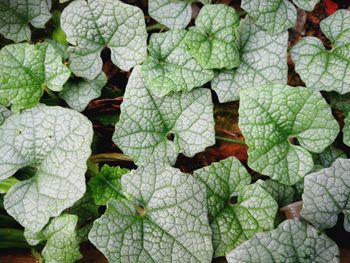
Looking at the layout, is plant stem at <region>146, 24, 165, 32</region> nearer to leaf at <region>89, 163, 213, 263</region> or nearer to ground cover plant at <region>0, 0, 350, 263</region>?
ground cover plant at <region>0, 0, 350, 263</region>

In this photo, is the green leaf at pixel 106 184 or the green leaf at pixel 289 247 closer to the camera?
the green leaf at pixel 289 247

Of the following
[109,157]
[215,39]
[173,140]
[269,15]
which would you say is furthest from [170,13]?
[109,157]

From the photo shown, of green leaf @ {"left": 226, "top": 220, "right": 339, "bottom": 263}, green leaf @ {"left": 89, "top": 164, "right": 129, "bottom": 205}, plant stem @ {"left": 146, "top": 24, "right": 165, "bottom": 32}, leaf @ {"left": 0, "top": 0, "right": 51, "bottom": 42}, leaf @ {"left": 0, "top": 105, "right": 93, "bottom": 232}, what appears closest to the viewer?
green leaf @ {"left": 226, "top": 220, "right": 339, "bottom": 263}

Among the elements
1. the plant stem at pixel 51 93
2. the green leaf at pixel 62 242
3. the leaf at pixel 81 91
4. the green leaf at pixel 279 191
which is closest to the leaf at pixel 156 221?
the green leaf at pixel 62 242

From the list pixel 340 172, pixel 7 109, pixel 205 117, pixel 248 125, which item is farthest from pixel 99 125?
pixel 340 172

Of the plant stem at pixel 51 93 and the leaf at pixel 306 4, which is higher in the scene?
the leaf at pixel 306 4

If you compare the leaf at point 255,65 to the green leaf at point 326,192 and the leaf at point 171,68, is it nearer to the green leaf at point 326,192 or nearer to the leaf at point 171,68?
the leaf at point 171,68

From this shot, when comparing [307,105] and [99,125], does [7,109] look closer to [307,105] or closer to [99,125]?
[99,125]

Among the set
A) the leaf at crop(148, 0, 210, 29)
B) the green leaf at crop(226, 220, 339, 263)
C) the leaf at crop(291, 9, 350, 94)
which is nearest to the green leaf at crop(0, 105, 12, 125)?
the leaf at crop(148, 0, 210, 29)
